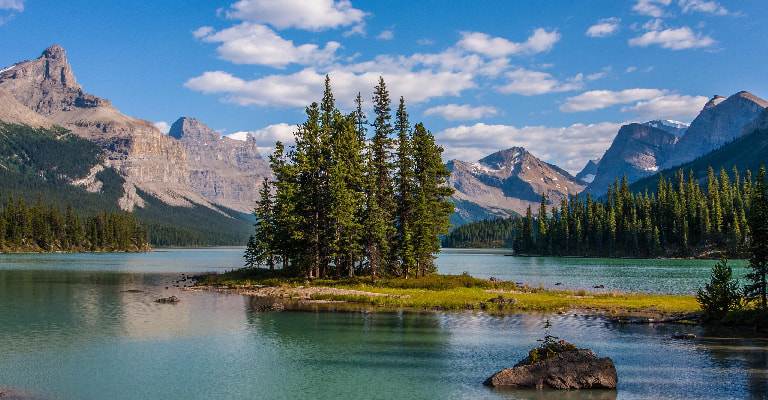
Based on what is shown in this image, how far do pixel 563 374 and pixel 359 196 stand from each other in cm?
4546

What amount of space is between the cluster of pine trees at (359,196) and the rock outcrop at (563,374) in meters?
38.4

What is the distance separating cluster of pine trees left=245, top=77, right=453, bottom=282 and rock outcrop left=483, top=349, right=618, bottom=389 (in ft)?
126

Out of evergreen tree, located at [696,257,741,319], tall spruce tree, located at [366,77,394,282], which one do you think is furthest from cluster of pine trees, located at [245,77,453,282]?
evergreen tree, located at [696,257,741,319]

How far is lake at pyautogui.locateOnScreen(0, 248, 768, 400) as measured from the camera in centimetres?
2430

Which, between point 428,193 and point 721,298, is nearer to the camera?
point 721,298

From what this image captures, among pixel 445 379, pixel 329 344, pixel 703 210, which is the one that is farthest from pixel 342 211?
pixel 703 210

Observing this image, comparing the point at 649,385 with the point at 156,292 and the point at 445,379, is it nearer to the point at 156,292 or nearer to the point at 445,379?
the point at 445,379

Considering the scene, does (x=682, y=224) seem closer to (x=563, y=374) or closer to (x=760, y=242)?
(x=760, y=242)

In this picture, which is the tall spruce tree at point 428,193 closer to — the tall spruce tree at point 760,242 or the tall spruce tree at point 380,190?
the tall spruce tree at point 380,190

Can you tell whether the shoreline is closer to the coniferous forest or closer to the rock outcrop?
the rock outcrop

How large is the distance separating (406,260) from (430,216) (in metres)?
6.46

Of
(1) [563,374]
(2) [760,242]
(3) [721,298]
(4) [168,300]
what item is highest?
(2) [760,242]

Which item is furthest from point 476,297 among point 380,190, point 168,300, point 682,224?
point 682,224

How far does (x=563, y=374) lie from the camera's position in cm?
2444
